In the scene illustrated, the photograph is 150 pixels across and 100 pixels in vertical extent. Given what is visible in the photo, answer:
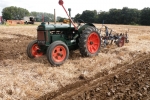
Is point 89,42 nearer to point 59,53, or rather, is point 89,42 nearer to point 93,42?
point 93,42

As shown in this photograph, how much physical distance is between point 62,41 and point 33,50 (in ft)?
3.47

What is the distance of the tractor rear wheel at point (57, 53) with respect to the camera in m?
5.57

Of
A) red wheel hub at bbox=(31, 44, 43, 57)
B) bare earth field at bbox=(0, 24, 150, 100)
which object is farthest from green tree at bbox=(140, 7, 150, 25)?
red wheel hub at bbox=(31, 44, 43, 57)

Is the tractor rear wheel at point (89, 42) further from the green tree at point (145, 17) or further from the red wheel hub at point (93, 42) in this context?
the green tree at point (145, 17)

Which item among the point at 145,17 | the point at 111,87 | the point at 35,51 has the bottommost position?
the point at 111,87

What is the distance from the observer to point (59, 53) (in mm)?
5867

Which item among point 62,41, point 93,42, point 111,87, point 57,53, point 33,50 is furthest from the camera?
point 93,42

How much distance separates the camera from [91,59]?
658 centimetres

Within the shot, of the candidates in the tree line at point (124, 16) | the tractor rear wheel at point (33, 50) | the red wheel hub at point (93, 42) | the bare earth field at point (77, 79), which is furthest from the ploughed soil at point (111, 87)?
the tree line at point (124, 16)

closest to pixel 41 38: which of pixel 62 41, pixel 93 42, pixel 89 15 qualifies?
pixel 62 41

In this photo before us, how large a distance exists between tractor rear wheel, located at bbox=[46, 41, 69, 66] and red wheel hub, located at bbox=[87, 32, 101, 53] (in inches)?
46.3

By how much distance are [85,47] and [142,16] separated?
2202 inches

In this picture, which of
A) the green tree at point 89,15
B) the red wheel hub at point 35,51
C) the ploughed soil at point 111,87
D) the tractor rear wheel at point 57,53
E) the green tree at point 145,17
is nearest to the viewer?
the ploughed soil at point 111,87

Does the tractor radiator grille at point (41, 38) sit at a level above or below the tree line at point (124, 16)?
below
